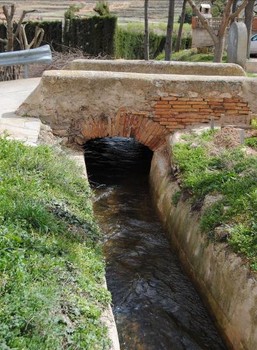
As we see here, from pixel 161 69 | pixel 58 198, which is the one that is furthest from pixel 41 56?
pixel 58 198

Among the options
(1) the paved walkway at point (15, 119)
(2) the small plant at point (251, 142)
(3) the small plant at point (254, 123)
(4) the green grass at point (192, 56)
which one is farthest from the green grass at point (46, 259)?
(4) the green grass at point (192, 56)

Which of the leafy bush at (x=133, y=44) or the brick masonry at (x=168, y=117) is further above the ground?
the brick masonry at (x=168, y=117)

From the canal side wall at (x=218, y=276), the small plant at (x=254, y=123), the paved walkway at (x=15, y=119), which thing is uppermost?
the paved walkway at (x=15, y=119)

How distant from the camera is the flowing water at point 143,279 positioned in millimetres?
5449

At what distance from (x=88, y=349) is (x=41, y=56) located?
8.71 meters

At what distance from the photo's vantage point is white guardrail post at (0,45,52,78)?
35.4ft

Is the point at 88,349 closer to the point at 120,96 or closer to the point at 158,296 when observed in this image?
the point at 158,296

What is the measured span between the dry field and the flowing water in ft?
78.0

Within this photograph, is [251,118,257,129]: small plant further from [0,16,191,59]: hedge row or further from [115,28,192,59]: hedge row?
[115,28,192,59]: hedge row

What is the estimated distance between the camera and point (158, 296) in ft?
20.2

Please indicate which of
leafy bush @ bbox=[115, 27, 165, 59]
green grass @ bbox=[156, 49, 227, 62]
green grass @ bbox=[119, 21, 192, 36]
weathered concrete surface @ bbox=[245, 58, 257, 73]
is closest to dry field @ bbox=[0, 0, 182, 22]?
green grass @ bbox=[119, 21, 192, 36]

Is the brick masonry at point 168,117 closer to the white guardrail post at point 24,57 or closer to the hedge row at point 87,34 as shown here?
the white guardrail post at point 24,57

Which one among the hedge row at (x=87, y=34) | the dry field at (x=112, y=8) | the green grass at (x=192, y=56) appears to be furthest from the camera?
the dry field at (x=112, y=8)

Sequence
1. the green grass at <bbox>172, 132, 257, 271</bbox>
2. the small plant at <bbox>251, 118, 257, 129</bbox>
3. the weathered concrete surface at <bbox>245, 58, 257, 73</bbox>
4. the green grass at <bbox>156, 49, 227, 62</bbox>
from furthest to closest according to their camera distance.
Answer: the green grass at <bbox>156, 49, 227, 62</bbox> → the weathered concrete surface at <bbox>245, 58, 257, 73</bbox> → the small plant at <bbox>251, 118, 257, 129</bbox> → the green grass at <bbox>172, 132, 257, 271</bbox>
